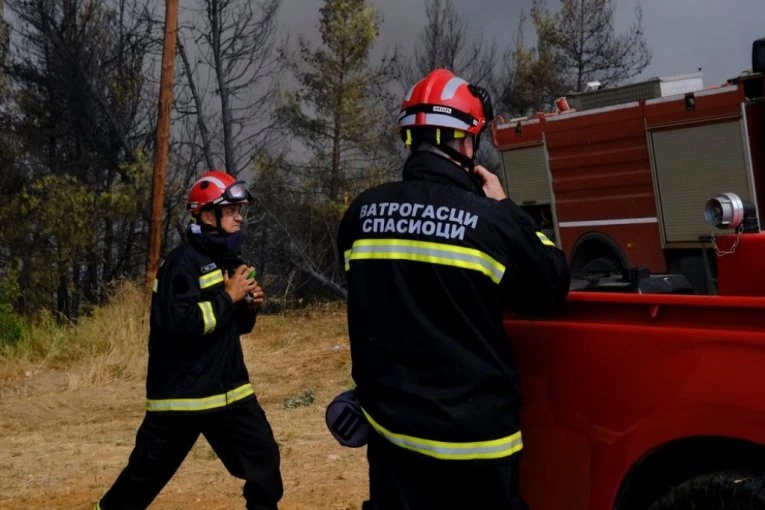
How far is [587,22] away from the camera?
27.2 m

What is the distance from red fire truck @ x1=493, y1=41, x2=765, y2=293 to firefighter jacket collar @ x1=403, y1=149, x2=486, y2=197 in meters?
5.92

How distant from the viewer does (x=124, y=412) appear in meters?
10.1

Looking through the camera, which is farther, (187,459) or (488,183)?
(187,459)

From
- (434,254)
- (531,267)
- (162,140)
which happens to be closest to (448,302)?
(434,254)

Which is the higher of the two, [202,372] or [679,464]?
[202,372]

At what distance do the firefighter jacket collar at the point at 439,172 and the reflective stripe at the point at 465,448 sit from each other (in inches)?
26.7

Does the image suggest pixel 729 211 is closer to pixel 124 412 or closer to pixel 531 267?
pixel 531 267

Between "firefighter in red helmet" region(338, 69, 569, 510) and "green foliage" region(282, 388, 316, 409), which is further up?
"firefighter in red helmet" region(338, 69, 569, 510)

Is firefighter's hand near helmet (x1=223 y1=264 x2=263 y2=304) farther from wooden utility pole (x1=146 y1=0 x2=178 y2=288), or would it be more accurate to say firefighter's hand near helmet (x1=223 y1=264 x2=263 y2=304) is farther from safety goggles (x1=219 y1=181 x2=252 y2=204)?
wooden utility pole (x1=146 y1=0 x2=178 y2=288)

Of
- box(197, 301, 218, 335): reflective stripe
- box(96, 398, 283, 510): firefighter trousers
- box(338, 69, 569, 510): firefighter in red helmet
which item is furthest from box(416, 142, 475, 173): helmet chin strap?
box(96, 398, 283, 510): firefighter trousers

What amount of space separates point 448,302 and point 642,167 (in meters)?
7.63

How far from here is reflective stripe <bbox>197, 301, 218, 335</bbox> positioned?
452cm

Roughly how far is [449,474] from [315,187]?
66.3ft

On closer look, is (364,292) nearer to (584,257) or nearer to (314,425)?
(314,425)
